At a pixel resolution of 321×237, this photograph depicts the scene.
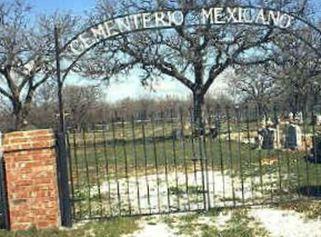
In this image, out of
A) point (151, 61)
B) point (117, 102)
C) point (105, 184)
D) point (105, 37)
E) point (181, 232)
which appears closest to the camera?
point (181, 232)

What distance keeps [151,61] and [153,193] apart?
22135 mm

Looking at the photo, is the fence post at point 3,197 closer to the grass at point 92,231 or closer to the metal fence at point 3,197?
the metal fence at point 3,197

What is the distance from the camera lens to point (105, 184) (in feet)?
49.7

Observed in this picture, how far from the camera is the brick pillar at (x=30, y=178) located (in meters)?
9.42

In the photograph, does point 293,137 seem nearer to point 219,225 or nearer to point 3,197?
point 219,225

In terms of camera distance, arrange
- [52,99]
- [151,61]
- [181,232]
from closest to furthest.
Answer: [181,232], [151,61], [52,99]

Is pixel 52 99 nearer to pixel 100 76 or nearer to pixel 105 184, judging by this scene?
pixel 100 76

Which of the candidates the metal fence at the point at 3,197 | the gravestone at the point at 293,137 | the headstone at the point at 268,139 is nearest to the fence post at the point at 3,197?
the metal fence at the point at 3,197

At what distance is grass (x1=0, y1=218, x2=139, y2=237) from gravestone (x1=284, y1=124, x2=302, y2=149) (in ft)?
42.1

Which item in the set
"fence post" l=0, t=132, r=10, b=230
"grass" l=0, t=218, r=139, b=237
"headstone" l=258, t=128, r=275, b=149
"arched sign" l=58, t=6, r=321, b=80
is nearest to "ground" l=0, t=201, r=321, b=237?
"grass" l=0, t=218, r=139, b=237

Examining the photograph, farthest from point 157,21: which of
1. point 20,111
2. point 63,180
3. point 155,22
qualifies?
point 20,111

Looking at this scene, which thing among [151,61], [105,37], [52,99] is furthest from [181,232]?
[52,99]

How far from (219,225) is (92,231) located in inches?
70.6

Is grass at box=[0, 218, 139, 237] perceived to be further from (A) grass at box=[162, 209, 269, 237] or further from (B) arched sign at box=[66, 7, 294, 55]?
(B) arched sign at box=[66, 7, 294, 55]
